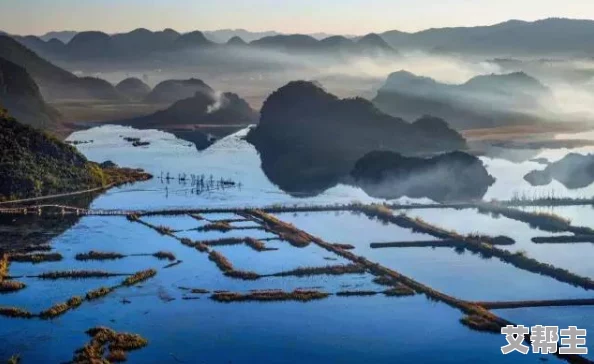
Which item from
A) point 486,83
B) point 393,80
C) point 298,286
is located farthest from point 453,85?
point 298,286

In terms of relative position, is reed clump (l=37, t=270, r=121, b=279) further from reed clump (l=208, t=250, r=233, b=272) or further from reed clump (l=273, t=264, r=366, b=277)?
reed clump (l=273, t=264, r=366, b=277)

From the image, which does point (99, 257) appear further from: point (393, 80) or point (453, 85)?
point (393, 80)

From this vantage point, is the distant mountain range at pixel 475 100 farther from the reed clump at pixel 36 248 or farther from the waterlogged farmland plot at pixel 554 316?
the waterlogged farmland plot at pixel 554 316

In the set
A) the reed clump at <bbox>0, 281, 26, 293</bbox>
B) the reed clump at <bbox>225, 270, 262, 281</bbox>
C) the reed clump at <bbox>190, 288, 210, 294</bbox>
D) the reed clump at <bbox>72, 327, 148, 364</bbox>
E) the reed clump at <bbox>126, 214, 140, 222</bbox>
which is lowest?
the reed clump at <bbox>72, 327, 148, 364</bbox>

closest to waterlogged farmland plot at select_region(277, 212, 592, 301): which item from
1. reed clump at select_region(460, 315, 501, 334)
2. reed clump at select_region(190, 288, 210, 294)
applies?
reed clump at select_region(460, 315, 501, 334)

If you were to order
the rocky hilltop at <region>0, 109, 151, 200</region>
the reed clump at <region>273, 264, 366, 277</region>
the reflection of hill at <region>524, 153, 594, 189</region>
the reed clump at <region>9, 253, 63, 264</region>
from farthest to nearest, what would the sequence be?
the reflection of hill at <region>524, 153, 594, 189</region>, the rocky hilltop at <region>0, 109, 151, 200</region>, the reed clump at <region>9, 253, 63, 264</region>, the reed clump at <region>273, 264, 366, 277</region>

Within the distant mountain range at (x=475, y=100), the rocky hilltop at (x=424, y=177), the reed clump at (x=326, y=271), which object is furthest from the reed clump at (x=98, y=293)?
the distant mountain range at (x=475, y=100)

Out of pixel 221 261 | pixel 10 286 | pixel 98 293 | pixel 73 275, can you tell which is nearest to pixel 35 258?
pixel 73 275
